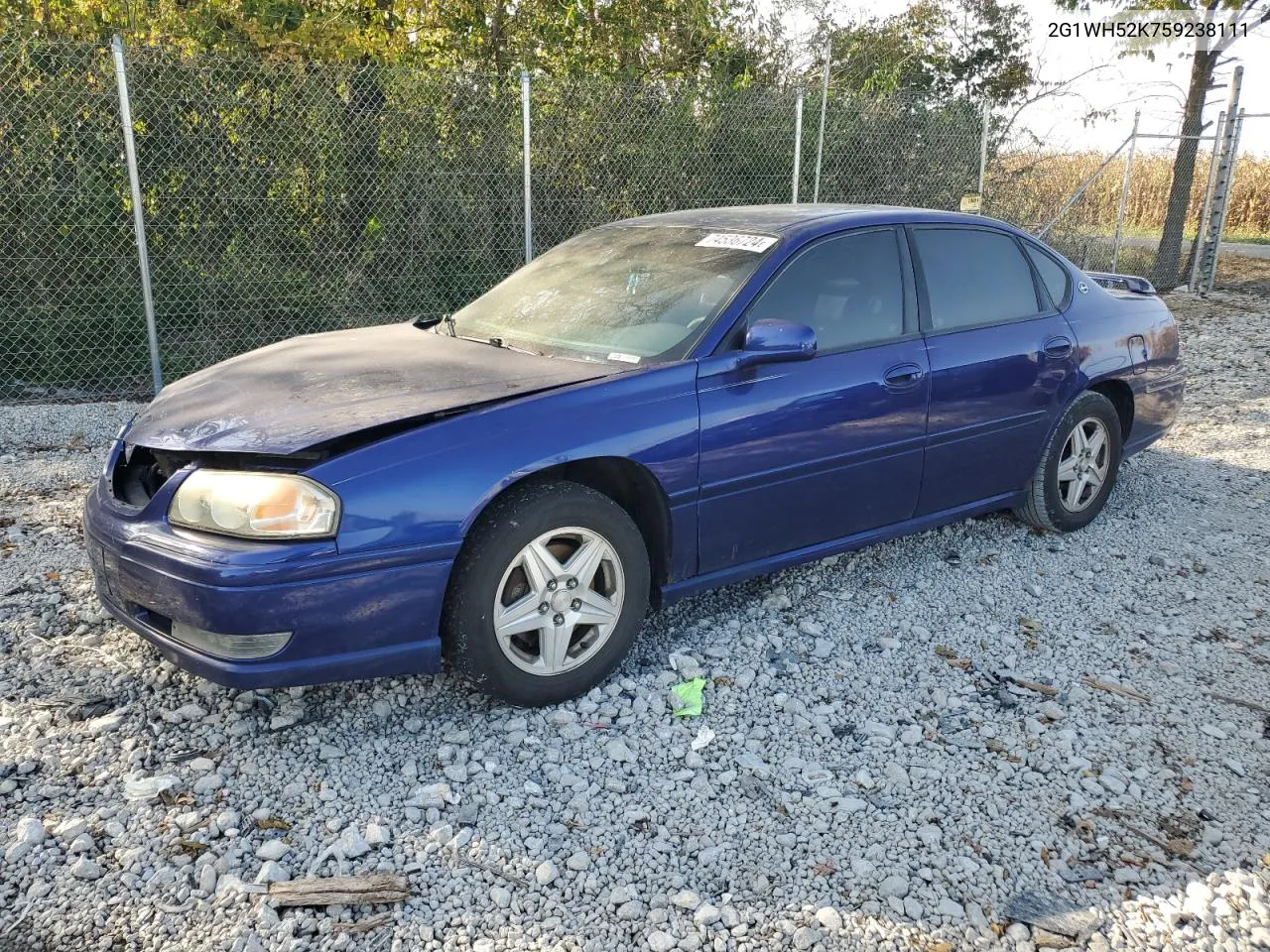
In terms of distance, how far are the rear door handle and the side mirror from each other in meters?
0.57

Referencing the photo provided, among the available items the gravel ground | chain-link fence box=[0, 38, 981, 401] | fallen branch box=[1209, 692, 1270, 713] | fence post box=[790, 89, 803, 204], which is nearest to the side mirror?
the gravel ground

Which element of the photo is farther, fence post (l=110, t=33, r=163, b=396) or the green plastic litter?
fence post (l=110, t=33, r=163, b=396)

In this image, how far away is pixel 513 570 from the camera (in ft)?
10.7

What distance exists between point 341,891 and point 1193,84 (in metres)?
15.9

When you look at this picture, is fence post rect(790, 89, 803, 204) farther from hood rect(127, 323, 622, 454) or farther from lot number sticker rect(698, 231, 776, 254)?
hood rect(127, 323, 622, 454)

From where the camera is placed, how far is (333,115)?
8.62 meters

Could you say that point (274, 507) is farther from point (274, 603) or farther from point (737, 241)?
point (737, 241)

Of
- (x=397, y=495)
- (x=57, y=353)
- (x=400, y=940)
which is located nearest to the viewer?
(x=400, y=940)

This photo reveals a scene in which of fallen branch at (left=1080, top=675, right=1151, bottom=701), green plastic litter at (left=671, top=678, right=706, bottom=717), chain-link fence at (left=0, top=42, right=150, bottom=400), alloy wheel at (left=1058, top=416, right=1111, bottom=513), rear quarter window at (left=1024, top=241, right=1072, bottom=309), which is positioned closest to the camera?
green plastic litter at (left=671, top=678, right=706, bottom=717)

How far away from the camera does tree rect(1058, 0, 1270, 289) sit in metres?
14.2

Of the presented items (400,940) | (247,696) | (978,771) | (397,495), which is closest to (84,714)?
(247,696)

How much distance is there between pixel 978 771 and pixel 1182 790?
0.58 meters

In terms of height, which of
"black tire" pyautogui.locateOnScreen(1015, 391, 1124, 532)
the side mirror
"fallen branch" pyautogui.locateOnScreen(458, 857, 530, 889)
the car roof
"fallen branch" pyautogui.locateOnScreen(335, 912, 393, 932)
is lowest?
"fallen branch" pyautogui.locateOnScreen(458, 857, 530, 889)

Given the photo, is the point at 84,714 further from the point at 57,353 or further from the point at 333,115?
the point at 333,115
